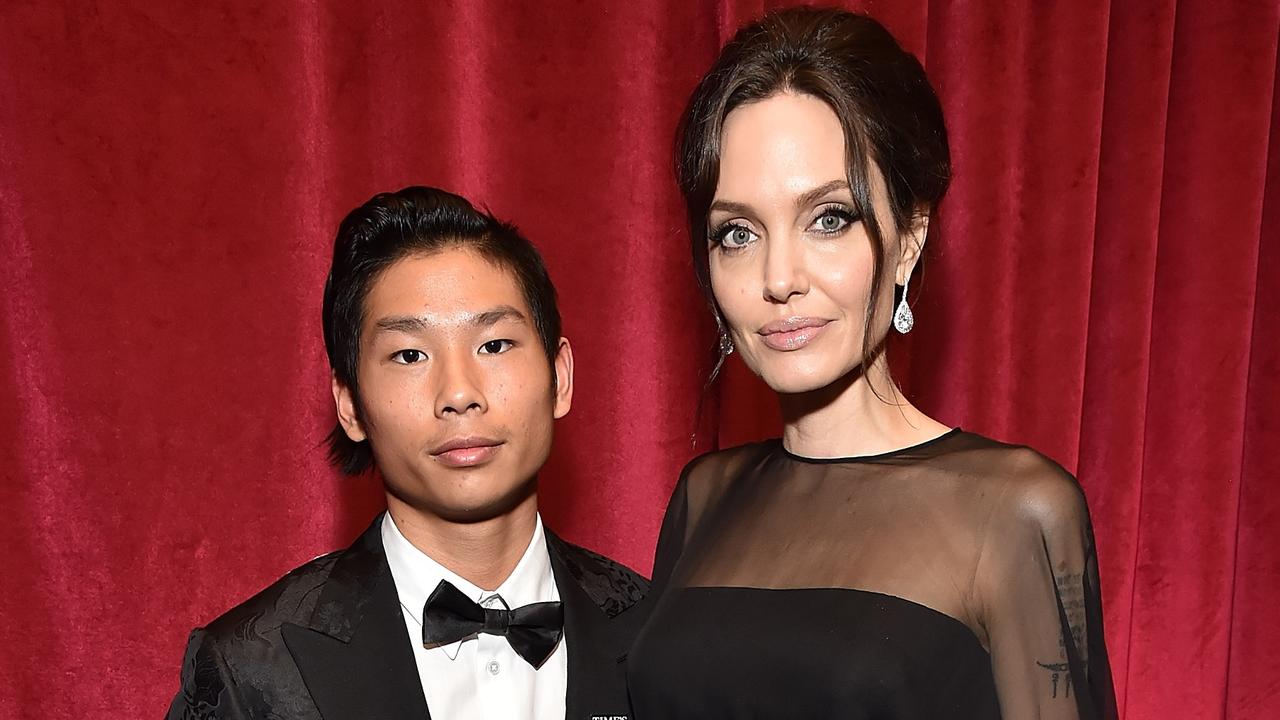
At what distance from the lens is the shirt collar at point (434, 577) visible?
5.55ft

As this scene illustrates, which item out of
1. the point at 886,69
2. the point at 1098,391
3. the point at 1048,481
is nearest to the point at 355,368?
the point at 886,69

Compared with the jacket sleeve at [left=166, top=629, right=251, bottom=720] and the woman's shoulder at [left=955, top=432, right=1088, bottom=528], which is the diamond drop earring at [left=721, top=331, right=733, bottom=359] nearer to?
the woman's shoulder at [left=955, top=432, right=1088, bottom=528]

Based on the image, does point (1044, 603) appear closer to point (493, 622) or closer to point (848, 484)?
point (848, 484)

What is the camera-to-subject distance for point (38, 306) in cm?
203

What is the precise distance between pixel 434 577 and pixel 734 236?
661mm

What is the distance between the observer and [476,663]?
1.71m

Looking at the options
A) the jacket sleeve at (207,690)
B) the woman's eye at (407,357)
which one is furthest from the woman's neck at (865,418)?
the jacket sleeve at (207,690)

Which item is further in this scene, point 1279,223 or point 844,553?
point 1279,223

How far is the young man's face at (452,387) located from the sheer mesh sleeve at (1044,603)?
651 mm

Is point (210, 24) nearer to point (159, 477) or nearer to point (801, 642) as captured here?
point (159, 477)

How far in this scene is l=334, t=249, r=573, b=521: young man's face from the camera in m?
1.59

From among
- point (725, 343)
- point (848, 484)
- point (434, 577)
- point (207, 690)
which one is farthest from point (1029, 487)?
point (207, 690)

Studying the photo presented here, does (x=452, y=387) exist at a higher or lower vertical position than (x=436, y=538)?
higher

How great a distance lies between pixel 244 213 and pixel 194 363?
11.3 inches
